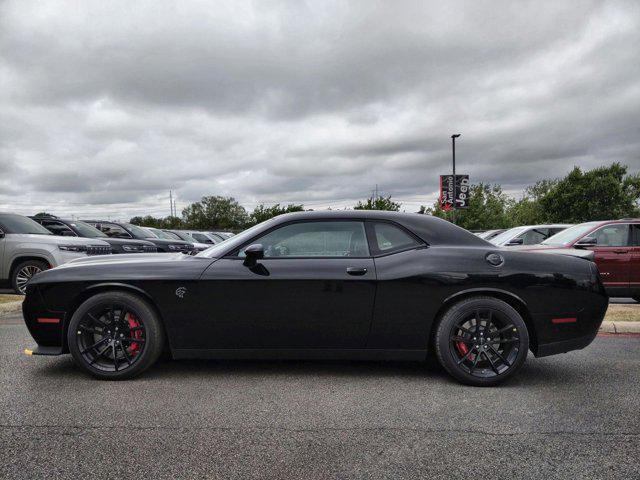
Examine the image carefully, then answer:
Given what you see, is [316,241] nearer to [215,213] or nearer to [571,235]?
[571,235]

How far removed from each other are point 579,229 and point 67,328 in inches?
333

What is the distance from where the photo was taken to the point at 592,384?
3.95m

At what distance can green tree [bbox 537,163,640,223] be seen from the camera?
1790 inches

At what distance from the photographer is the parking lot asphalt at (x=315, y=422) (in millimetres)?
2516

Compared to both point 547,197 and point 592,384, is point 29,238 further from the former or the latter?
point 547,197

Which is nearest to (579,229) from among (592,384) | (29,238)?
(592,384)

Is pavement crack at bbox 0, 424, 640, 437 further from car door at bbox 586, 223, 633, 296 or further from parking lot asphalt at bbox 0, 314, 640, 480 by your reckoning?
car door at bbox 586, 223, 633, 296

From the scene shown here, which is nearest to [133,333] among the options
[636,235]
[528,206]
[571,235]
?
[571,235]

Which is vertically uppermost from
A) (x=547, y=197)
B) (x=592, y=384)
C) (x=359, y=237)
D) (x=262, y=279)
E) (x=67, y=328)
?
(x=547, y=197)

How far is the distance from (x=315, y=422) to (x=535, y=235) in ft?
32.2

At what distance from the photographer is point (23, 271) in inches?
372

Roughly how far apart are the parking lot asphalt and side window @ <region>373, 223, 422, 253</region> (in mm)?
1081

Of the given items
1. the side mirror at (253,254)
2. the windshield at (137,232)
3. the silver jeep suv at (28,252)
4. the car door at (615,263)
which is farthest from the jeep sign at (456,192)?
the side mirror at (253,254)

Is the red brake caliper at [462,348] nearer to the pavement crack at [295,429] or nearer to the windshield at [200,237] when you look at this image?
the pavement crack at [295,429]
